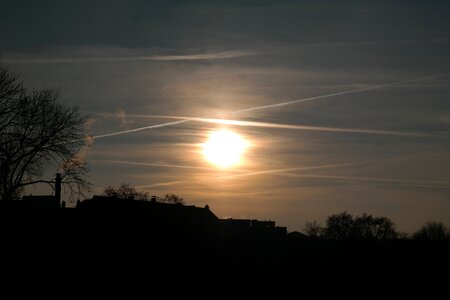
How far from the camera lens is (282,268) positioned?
56.0 m

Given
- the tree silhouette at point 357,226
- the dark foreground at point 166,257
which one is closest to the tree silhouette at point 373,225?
the tree silhouette at point 357,226

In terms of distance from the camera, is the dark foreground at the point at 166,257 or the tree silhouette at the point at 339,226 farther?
the tree silhouette at the point at 339,226

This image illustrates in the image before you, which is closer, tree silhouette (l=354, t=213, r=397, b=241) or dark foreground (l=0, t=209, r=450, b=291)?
dark foreground (l=0, t=209, r=450, b=291)

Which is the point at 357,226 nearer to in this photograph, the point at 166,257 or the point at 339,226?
the point at 339,226

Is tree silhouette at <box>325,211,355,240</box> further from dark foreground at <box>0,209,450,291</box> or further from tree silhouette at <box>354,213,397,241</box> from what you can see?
dark foreground at <box>0,209,450,291</box>

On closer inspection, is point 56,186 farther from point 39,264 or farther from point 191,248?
point 39,264

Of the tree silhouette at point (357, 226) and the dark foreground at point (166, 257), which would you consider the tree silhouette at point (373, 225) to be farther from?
the dark foreground at point (166, 257)

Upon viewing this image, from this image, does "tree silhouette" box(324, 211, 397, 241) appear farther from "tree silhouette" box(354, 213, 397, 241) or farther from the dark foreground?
the dark foreground

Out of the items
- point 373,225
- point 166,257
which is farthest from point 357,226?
point 166,257

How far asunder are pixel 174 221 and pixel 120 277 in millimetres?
21220

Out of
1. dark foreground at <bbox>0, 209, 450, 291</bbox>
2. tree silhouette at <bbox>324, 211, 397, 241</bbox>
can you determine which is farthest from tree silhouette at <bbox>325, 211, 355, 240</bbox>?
dark foreground at <bbox>0, 209, 450, 291</bbox>

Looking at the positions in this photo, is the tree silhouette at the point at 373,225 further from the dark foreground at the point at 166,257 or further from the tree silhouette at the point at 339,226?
the dark foreground at the point at 166,257

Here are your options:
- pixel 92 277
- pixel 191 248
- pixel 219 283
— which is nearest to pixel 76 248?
pixel 92 277

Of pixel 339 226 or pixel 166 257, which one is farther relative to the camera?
pixel 339 226
